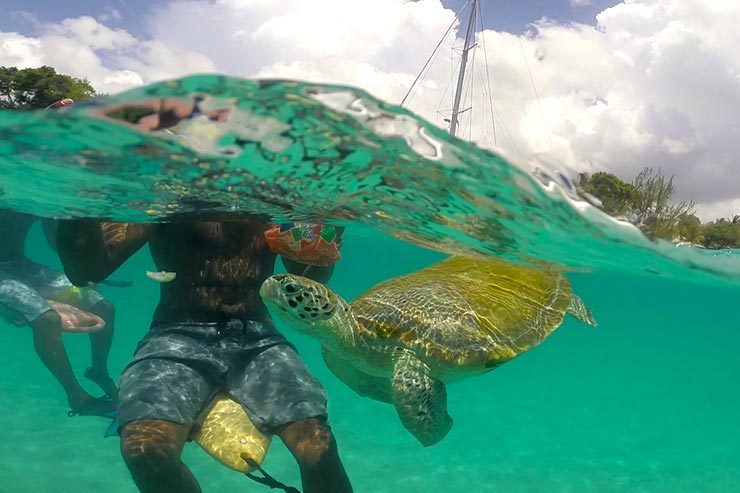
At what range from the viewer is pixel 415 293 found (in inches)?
197

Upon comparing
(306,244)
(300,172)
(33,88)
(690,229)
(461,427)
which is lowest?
(461,427)

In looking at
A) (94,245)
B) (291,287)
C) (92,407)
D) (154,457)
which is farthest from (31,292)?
(291,287)

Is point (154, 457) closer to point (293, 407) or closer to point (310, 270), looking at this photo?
point (293, 407)

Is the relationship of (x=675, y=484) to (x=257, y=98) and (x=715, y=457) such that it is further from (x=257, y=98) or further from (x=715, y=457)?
(x=257, y=98)

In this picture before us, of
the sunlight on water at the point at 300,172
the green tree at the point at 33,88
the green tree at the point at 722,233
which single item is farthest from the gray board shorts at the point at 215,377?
the green tree at the point at 722,233

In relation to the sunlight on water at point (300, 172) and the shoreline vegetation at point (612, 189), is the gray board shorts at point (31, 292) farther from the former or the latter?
the shoreline vegetation at point (612, 189)

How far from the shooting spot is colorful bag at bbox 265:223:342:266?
14.8 ft

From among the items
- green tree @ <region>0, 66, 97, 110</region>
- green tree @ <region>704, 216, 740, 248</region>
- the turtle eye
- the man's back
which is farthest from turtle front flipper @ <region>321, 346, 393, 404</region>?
green tree @ <region>704, 216, 740, 248</region>

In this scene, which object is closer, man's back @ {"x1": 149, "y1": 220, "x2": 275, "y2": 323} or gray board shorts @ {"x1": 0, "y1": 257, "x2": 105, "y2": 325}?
man's back @ {"x1": 149, "y1": 220, "x2": 275, "y2": 323}

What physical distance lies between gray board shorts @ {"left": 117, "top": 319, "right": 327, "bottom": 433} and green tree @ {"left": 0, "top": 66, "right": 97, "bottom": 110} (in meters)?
2.32

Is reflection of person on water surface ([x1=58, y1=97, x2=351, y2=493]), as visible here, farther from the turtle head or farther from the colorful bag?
the turtle head

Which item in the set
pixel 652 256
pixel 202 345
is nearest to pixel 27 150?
pixel 202 345

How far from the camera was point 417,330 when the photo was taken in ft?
14.7

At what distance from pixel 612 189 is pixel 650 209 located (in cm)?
97
